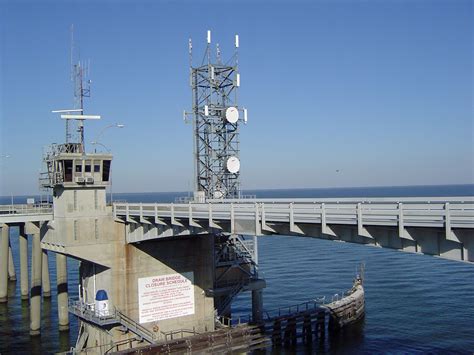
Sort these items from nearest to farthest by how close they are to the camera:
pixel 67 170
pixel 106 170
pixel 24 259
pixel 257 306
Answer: pixel 67 170
pixel 106 170
pixel 257 306
pixel 24 259

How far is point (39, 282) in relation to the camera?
43.9 m

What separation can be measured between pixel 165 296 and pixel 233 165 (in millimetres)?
10883

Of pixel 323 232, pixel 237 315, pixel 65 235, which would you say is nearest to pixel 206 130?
pixel 65 235

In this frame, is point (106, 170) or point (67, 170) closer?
point (67, 170)

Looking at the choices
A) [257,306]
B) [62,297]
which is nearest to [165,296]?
[257,306]

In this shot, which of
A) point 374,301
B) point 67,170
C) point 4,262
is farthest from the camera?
point 4,262

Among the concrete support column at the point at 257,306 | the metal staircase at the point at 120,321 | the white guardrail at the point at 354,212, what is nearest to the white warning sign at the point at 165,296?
the metal staircase at the point at 120,321

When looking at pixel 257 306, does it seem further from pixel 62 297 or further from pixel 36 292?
pixel 36 292

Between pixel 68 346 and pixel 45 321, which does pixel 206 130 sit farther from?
pixel 45 321

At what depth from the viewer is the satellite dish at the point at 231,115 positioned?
1542 inches

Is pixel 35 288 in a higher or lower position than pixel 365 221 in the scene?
lower

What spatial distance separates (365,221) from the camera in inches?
767

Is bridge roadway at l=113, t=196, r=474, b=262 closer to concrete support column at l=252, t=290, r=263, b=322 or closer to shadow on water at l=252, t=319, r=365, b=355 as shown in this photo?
concrete support column at l=252, t=290, r=263, b=322

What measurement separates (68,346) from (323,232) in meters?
27.6
